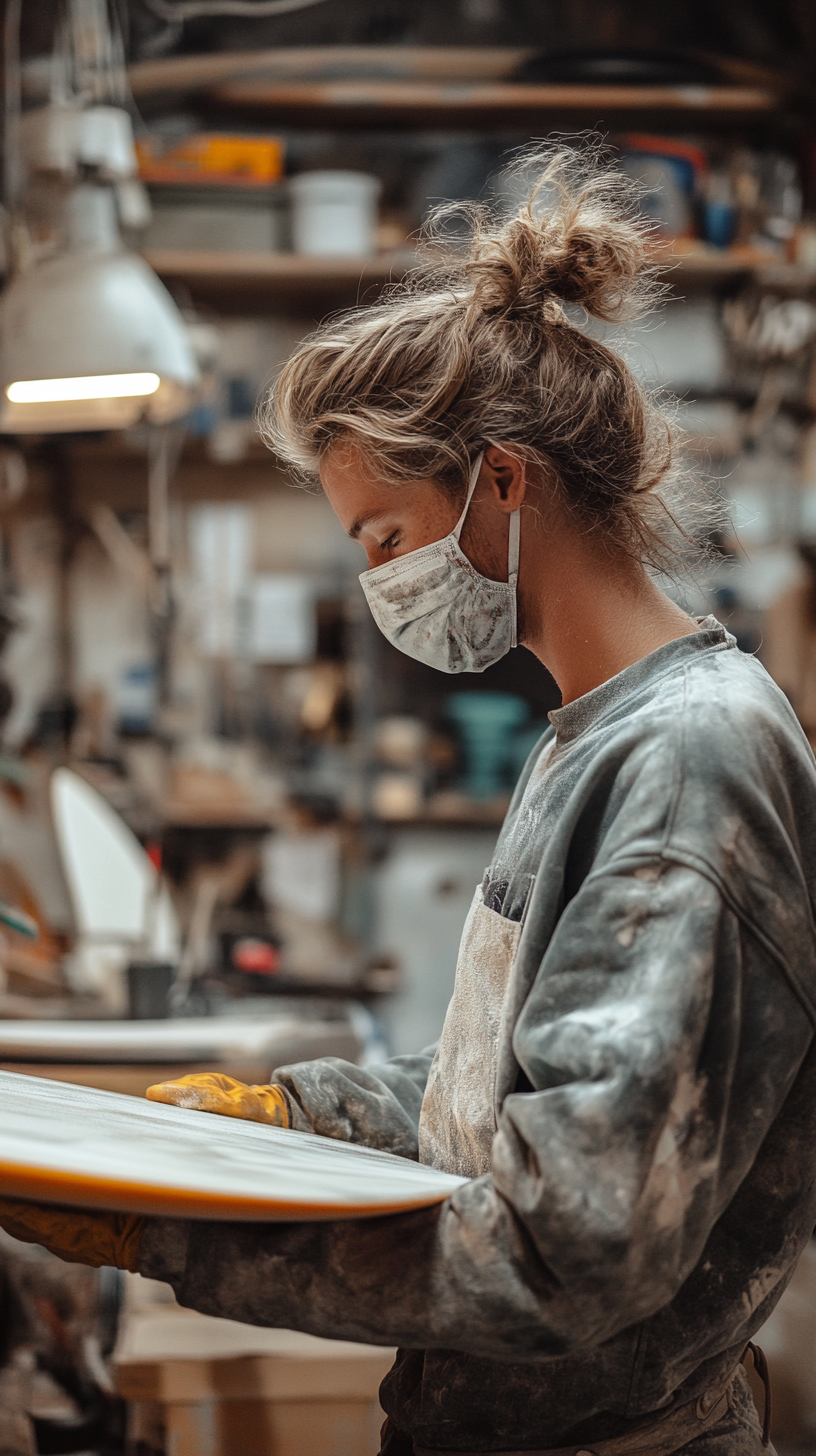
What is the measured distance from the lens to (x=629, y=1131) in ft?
2.22

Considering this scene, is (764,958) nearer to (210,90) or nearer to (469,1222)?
(469,1222)

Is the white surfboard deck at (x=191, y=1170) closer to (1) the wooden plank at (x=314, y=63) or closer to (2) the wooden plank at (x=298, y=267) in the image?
(2) the wooden plank at (x=298, y=267)

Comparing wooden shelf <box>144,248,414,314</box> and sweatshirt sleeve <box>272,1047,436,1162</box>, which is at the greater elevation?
wooden shelf <box>144,248,414,314</box>

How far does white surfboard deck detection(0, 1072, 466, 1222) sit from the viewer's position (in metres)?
0.66

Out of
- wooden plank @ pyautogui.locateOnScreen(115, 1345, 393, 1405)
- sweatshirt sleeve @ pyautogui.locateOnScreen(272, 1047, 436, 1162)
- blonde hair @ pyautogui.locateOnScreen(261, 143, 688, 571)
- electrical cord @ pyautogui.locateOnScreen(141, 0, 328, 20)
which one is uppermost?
electrical cord @ pyautogui.locateOnScreen(141, 0, 328, 20)

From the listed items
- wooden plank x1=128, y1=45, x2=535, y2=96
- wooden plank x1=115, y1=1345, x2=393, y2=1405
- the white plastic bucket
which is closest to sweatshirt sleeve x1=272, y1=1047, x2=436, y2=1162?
wooden plank x1=115, y1=1345, x2=393, y2=1405

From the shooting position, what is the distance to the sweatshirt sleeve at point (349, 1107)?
40.3 inches

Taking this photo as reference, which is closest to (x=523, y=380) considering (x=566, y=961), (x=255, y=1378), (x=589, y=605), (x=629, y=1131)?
(x=589, y=605)

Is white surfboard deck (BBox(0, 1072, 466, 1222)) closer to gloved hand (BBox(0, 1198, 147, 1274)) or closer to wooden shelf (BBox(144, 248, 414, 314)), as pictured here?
gloved hand (BBox(0, 1198, 147, 1274))

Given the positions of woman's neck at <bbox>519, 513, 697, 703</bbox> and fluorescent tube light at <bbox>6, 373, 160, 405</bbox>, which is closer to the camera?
woman's neck at <bbox>519, 513, 697, 703</bbox>

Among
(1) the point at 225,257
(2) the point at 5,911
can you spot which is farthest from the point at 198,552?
(2) the point at 5,911

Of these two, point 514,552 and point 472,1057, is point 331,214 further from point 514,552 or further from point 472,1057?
point 472,1057

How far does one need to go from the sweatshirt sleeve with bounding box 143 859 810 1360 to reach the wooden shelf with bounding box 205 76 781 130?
10.0 feet

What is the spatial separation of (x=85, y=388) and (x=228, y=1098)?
1493mm
